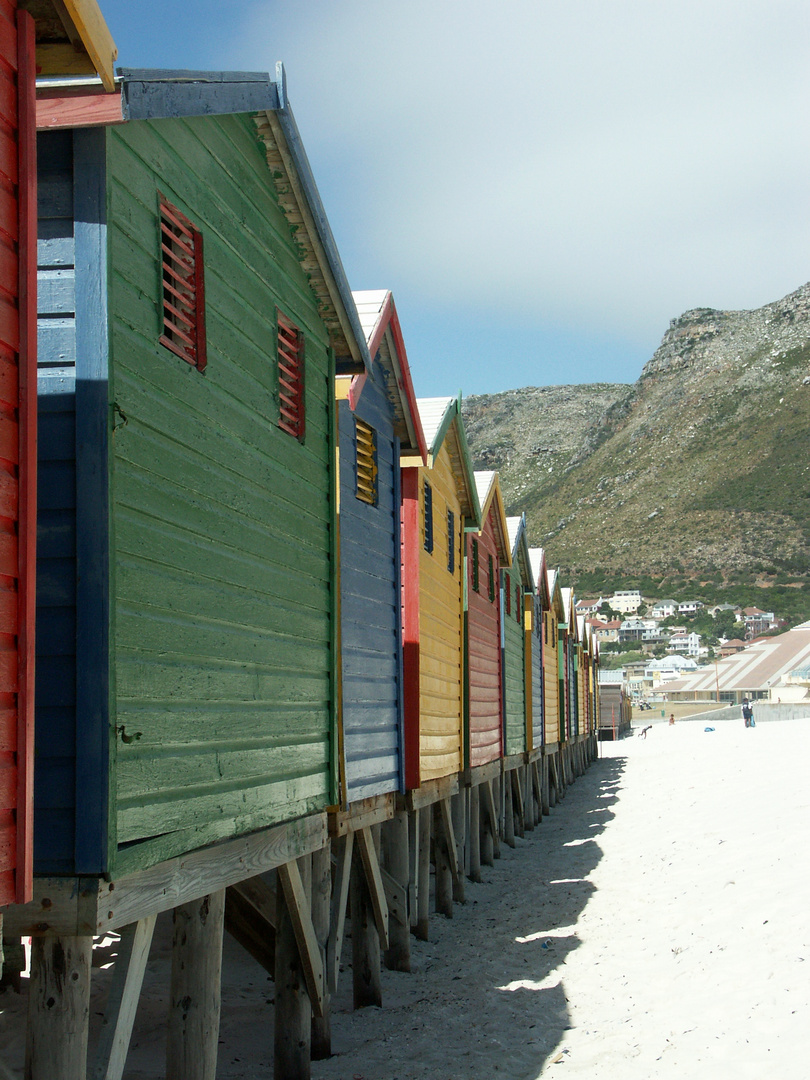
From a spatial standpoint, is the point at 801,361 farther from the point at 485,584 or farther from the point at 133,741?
the point at 133,741

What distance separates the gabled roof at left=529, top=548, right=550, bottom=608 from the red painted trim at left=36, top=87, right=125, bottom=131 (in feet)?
65.7

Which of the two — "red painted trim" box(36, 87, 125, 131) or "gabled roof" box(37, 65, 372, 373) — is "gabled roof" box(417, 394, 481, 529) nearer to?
"gabled roof" box(37, 65, 372, 373)

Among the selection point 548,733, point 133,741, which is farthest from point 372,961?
point 548,733

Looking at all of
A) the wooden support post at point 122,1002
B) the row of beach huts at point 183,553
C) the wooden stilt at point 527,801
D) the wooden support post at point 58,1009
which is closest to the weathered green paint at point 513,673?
the wooden stilt at point 527,801

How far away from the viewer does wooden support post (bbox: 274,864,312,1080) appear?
6.96 metres

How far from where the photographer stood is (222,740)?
17.9 ft

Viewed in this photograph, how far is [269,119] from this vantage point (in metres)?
6.27

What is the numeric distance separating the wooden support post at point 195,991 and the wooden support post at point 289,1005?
50.9 inches

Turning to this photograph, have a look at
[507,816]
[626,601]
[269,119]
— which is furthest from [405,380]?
[626,601]

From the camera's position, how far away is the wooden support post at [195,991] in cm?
544

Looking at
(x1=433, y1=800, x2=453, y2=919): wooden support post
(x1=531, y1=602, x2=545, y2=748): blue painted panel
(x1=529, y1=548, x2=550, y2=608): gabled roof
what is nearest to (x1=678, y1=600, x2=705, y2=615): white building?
(x1=529, y1=548, x2=550, y2=608): gabled roof

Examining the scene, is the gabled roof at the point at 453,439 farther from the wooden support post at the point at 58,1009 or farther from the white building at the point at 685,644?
the white building at the point at 685,644

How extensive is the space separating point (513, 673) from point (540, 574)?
21.1 feet

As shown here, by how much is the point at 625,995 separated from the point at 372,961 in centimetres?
213
